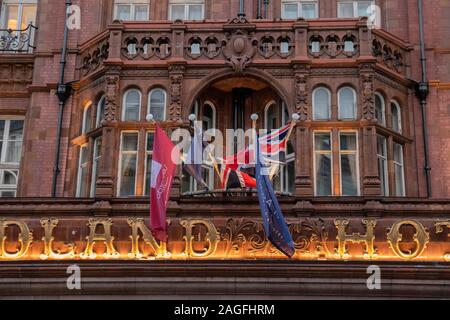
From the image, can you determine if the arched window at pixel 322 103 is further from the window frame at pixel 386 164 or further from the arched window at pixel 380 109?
the window frame at pixel 386 164

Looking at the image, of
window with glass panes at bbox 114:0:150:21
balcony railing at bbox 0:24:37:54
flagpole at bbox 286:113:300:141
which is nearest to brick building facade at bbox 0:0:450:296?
balcony railing at bbox 0:24:37:54

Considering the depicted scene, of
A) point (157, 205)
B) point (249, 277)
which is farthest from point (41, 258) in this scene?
point (249, 277)

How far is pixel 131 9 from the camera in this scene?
81.3 ft

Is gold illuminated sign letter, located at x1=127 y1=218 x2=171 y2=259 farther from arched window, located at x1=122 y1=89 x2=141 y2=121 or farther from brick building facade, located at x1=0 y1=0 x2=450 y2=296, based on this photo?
arched window, located at x1=122 y1=89 x2=141 y2=121

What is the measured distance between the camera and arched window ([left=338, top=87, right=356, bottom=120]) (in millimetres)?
21328

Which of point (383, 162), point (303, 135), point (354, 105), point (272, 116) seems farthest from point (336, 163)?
point (272, 116)

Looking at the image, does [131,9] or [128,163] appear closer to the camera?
[128,163]

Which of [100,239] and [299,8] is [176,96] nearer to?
[100,239]

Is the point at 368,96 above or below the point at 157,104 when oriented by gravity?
above

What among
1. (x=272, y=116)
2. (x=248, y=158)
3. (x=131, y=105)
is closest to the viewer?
(x=248, y=158)

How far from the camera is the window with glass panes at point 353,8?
24281mm

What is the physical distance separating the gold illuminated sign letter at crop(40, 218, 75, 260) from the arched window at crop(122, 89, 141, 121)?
131 inches

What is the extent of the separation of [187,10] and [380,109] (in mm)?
6310

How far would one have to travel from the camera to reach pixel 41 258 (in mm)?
19703
